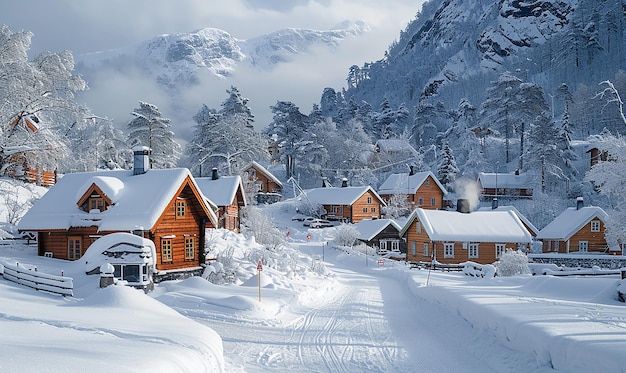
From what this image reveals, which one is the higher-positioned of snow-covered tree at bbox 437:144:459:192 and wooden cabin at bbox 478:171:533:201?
snow-covered tree at bbox 437:144:459:192

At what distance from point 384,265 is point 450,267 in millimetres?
6448

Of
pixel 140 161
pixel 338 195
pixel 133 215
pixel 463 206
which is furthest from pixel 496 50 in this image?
pixel 133 215

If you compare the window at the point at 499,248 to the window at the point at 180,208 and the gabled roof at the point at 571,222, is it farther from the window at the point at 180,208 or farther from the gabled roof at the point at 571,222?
the window at the point at 180,208

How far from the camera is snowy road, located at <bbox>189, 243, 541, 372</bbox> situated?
12.6 meters

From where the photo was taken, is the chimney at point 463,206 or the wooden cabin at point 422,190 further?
the wooden cabin at point 422,190

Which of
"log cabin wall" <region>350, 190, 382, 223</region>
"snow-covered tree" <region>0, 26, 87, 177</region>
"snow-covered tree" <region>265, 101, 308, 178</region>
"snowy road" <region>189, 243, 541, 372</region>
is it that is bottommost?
"snowy road" <region>189, 243, 541, 372</region>

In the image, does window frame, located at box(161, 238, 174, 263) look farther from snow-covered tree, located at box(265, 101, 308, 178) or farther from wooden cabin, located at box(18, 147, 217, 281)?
snow-covered tree, located at box(265, 101, 308, 178)

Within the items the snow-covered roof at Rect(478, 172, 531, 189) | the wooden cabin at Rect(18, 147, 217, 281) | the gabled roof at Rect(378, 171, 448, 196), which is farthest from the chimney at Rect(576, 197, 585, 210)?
the wooden cabin at Rect(18, 147, 217, 281)

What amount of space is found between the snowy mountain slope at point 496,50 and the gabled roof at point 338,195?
4197 centimetres

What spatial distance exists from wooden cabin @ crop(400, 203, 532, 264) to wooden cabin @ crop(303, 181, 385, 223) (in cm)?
2188

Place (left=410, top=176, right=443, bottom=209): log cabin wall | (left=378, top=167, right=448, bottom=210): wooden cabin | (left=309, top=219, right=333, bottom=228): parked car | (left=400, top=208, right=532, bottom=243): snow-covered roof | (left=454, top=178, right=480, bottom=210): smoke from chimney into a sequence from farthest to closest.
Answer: (left=410, top=176, right=443, bottom=209): log cabin wall, (left=378, top=167, right=448, bottom=210): wooden cabin, (left=454, top=178, right=480, bottom=210): smoke from chimney, (left=309, top=219, right=333, bottom=228): parked car, (left=400, top=208, right=532, bottom=243): snow-covered roof

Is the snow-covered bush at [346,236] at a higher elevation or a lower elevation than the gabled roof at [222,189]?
lower

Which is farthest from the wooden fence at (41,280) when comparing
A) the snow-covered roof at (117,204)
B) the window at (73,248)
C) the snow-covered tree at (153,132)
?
the snow-covered tree at (153,132)

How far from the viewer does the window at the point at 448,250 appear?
149 ft
